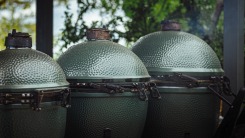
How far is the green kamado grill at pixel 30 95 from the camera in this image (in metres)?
2.79

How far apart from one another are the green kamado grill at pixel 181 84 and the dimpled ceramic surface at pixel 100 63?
0.34m

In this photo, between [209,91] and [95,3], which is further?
[95,3]

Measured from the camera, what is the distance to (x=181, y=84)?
3.76 m

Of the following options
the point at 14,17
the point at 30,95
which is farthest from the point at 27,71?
the point at 14,17

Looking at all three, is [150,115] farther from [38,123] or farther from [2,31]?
[2,31]

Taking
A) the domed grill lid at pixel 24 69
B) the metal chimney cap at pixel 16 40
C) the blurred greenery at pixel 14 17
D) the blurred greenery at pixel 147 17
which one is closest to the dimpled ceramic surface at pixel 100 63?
the domed grill lid at pixel 24 69

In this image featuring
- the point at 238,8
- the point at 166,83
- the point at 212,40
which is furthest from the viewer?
the point at 212,40

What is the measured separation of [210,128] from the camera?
3.99 meters

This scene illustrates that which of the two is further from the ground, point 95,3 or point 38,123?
point 95,3

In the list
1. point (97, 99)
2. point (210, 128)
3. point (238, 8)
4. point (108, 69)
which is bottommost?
point (210, 128)

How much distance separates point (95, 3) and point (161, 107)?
464 centimetres

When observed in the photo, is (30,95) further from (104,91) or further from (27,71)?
(104,91)

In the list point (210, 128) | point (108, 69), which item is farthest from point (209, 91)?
point (108, 69)

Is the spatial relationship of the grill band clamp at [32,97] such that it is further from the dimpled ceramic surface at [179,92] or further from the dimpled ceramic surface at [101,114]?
the dimpled ceramic surface at [179,92]
